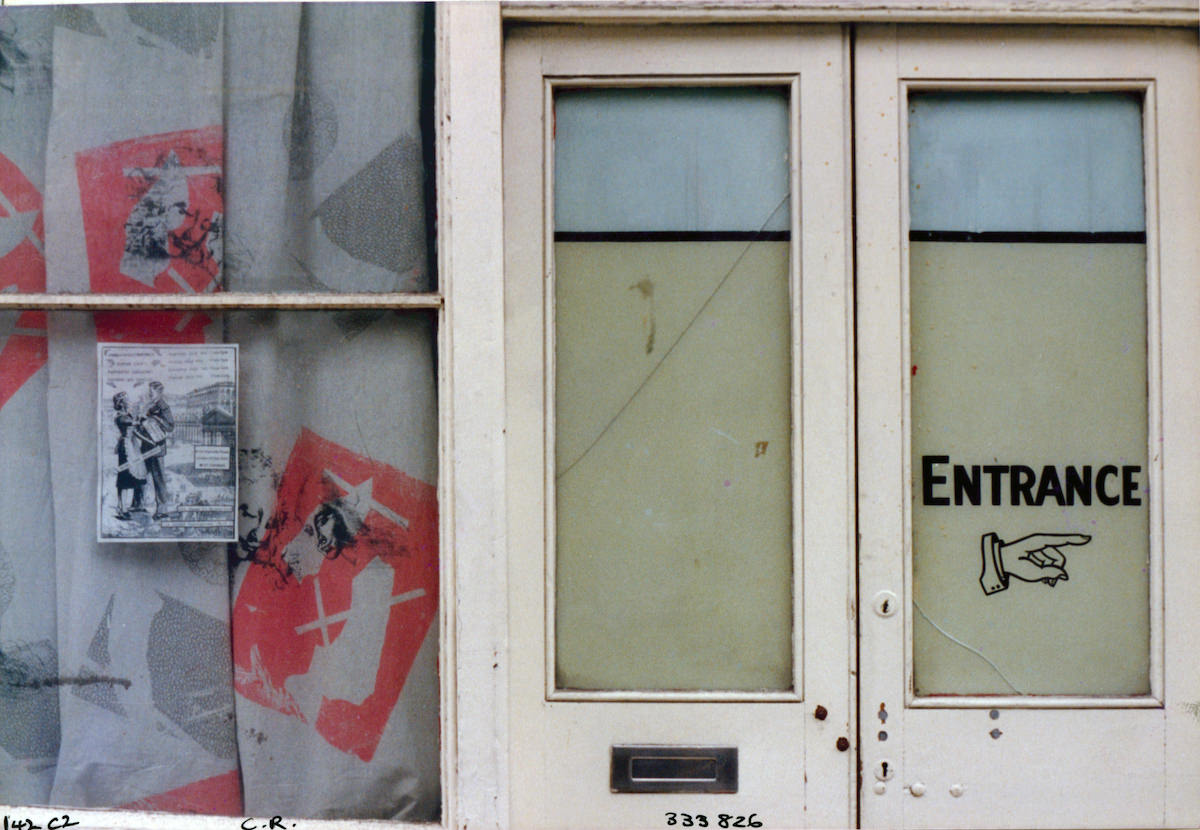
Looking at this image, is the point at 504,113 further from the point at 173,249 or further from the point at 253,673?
the point at 253,673

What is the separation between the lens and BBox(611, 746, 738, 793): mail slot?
211 centimetres

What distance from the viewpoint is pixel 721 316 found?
2137 mm

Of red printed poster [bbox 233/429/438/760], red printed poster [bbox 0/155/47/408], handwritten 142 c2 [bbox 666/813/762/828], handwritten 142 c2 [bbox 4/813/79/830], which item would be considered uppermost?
red printed poster [bbox 0/155/47/408]

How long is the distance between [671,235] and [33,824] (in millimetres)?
2414

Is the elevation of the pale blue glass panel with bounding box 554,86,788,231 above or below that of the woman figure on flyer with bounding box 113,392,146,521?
above

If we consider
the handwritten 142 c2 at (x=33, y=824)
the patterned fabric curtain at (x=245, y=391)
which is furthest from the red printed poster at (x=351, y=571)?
the handwritten 142 c2 at (x=33, y=824)

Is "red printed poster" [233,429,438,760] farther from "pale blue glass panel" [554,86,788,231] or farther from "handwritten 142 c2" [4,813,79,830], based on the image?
"pale blue glass panel" [554,86,788,231]

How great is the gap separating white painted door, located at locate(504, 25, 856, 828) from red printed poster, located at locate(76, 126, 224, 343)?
0.84 m

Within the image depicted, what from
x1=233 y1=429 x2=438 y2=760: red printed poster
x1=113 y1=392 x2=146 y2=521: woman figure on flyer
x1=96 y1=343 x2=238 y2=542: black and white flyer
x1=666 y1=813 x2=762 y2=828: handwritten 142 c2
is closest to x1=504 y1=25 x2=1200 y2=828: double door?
x1=666 y1=813 x2=762 y2=828: handwritten 142 c2

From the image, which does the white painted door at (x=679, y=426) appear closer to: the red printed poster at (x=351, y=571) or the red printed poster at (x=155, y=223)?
the red printed poster at (x=351, y=571)

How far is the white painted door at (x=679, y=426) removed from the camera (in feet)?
6.91

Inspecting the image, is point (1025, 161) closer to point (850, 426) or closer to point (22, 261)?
point (850, 426)

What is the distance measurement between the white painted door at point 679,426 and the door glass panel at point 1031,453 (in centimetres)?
25

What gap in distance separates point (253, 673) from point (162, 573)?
377 mm
